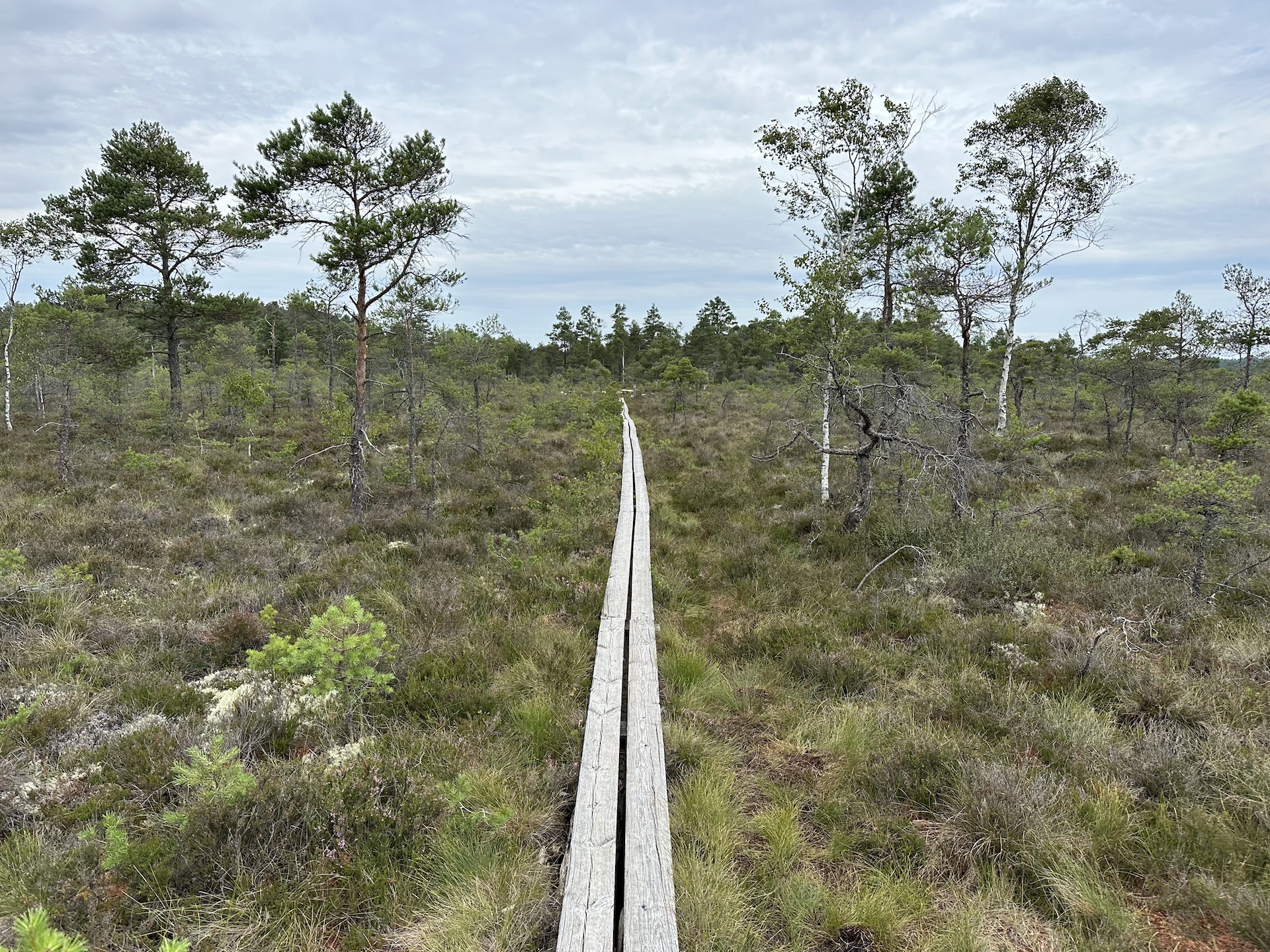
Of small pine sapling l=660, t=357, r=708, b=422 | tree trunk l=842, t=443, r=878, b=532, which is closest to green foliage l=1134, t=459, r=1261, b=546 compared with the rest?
tree trunk l=842, t=443, r=878, b=532

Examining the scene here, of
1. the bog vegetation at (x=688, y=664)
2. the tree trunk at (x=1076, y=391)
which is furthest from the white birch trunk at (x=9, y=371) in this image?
the tree trunk at (x=1076, y=391)

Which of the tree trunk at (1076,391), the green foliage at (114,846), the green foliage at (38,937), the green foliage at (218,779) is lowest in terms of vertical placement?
the green foliage at (114,846)

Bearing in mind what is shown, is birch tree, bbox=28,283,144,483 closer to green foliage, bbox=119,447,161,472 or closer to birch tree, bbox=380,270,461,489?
green foliage, bbox=119,447,161,472

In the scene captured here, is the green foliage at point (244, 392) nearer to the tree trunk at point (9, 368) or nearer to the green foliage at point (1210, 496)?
the tree trunk at point (9, 368)

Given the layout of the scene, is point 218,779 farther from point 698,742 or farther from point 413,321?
point 413,321

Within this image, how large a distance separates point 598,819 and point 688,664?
2235 mm

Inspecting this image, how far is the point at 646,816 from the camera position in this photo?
10.9 ft

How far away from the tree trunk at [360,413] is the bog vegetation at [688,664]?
0.08 metres

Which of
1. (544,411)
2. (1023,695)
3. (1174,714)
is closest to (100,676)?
(1023,695)

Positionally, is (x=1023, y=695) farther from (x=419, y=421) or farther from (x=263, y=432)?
(x=263, y=432)

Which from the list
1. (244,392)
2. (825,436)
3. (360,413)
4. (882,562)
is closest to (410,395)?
(360,413)

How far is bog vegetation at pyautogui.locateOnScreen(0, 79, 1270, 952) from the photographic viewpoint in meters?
2.80

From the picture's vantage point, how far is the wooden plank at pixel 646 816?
103 inches

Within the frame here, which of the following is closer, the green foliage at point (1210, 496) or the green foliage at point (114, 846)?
the green foliage at point (114, 846)
